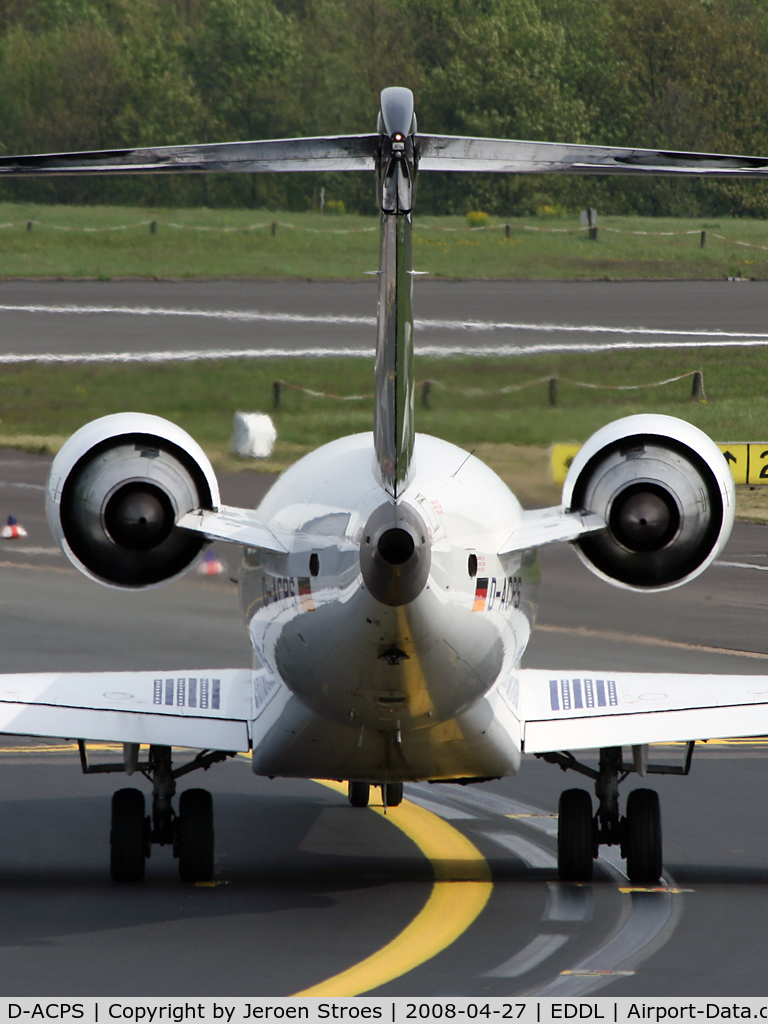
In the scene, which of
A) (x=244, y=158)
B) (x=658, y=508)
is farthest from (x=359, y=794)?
(x=244, y=158)

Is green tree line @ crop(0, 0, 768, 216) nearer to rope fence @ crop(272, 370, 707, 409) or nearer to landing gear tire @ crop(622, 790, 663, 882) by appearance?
rope fence @ crop(272, 370, 707, 409)

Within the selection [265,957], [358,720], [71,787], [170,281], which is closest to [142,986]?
[265,957]

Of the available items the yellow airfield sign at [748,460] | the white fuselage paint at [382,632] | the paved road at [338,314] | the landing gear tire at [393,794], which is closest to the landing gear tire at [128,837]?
the white fuselage paint at [382,632]

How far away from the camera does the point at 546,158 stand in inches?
453

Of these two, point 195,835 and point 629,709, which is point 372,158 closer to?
point 629,709

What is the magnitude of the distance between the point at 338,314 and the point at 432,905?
137ft

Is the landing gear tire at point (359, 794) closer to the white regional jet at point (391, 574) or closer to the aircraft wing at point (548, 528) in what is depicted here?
the white regional jet at point (391, 574)

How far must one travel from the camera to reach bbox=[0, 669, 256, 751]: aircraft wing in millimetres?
15539

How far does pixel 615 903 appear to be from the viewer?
15.2 m

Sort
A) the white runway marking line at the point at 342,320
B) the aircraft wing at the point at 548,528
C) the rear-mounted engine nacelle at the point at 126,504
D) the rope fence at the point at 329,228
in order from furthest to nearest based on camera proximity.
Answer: the rope fence at the point at 329,228 → the white runway marking line at the point at 342,320 → the rear-mounted engine nacelle at the point at 126,504 → the aircraft wing at the point at 548,528

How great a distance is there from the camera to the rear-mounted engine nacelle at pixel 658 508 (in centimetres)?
1450

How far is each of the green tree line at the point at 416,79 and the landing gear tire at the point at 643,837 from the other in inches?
1845

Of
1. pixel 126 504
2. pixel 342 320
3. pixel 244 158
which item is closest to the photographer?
pixel 244 158

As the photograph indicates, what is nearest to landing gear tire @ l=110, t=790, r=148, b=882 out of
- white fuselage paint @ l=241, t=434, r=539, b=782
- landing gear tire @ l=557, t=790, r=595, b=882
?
white fuselage paint @ l=241, t=434, r=539, b=782
